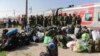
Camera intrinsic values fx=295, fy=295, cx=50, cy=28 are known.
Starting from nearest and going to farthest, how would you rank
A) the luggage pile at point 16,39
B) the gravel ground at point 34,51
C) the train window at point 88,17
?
the gravel ground at point 34,51
the luggage pile at point 16,39
the train window at point 88,17

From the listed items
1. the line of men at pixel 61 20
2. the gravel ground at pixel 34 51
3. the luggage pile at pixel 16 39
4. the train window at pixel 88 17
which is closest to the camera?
the gravel ground at pixel 34 51

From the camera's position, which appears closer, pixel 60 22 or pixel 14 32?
pixel 14 32

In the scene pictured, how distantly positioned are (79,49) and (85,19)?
10609 millimetres

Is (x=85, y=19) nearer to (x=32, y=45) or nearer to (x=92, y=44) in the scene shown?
(x=32, y=45)

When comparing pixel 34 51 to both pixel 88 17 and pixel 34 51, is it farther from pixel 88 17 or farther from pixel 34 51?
pixel 88 17

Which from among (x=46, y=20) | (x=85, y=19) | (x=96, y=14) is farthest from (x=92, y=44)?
(x=46, y=20)

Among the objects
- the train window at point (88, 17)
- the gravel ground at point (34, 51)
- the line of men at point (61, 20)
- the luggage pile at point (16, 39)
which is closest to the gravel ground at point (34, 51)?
the gravel ground at point (34, 51)

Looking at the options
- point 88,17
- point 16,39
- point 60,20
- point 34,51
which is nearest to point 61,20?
point 60,20

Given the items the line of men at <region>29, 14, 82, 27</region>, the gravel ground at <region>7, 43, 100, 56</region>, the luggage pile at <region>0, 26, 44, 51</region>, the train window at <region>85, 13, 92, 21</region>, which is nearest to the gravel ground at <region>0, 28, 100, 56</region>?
the gravel ground at <region>7, 43, 100, 56</region>

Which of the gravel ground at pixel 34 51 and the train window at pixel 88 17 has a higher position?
the train window at pixel 88 17

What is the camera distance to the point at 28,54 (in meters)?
15.8

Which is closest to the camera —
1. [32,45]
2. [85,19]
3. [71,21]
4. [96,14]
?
[32,45]

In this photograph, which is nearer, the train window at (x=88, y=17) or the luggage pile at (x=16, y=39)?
the luggage pile at (x=16, y=39)

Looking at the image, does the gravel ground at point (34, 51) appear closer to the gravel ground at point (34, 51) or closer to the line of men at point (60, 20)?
the gravel ground at point (34, 51)
